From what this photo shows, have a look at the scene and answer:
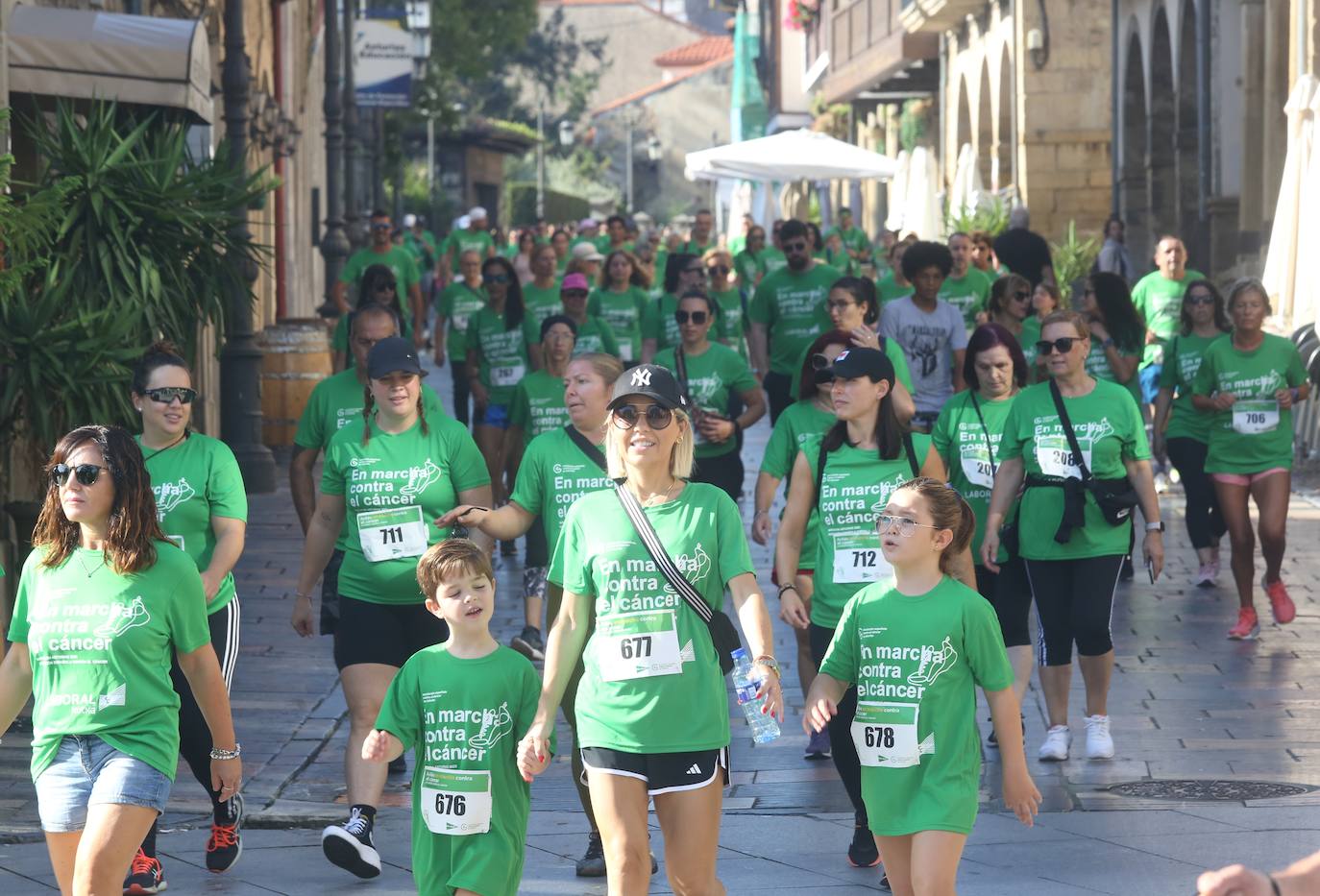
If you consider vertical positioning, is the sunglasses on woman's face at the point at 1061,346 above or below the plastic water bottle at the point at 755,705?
above

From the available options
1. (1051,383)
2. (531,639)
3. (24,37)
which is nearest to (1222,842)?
(1051,383)

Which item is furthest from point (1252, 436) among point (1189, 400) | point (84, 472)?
point (84, 472)

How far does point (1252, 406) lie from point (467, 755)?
20.0 feet

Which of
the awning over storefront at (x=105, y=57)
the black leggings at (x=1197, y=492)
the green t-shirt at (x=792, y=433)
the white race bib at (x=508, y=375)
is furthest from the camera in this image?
the white race bib at (x=508, y=375)

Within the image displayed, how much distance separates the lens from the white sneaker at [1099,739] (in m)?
8.14

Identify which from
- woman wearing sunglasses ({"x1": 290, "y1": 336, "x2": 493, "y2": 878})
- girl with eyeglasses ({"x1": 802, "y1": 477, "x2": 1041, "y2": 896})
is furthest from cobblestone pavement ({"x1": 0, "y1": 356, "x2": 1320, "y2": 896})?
girl with eyeglasses ({"x1": 802, "y1": 477, "x2": 1041, "y2": 896})

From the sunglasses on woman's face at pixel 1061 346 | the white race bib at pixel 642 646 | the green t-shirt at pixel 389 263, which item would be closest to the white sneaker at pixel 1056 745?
the sunglasses on woman's face at pixel 1061 346

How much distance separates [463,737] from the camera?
217 inches

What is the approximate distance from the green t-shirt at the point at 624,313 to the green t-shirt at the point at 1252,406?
5.30m

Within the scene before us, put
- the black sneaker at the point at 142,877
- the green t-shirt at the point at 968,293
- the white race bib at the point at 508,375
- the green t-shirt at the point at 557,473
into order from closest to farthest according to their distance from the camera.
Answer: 1. the black sneaker at the point at 142,877
2. the green t-shirt at the point at 557,473
3. the white race bib at the point at 508,375
4. the green t-shirt at the point at 968,293

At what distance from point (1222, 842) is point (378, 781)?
2588 mm

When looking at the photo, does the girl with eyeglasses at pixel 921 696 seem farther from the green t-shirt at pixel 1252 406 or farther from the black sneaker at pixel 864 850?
the green t-shirt at pixel 1252 406

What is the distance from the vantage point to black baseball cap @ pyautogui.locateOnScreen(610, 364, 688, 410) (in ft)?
18.0

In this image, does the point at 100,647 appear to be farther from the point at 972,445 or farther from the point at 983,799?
the point at 972,445
